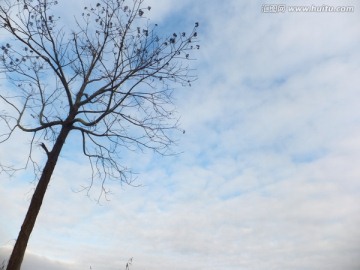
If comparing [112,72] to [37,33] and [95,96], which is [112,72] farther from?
[37,33]

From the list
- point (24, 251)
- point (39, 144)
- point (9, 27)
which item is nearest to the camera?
point (24, 251)

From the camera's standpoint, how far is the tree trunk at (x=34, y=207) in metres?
7.07

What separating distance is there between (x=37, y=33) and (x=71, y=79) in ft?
4.98

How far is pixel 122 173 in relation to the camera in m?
9.48

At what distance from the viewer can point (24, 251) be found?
23.7ft

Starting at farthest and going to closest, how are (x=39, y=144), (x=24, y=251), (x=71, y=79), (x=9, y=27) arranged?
(x=71, y=79)
(x=9, y=27)
(x=39, y=144)
(x=24, y=251)

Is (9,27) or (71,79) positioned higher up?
(9,27)

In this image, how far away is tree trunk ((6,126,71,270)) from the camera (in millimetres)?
7066

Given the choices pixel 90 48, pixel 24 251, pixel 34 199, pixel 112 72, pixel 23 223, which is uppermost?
pixel 90 48

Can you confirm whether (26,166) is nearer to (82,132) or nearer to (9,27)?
(82,132)

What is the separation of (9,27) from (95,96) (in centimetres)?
289

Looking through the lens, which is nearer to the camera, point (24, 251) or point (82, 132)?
point (24, 251)

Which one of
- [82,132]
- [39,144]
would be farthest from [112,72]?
[39,144]

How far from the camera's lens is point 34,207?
7586mm
